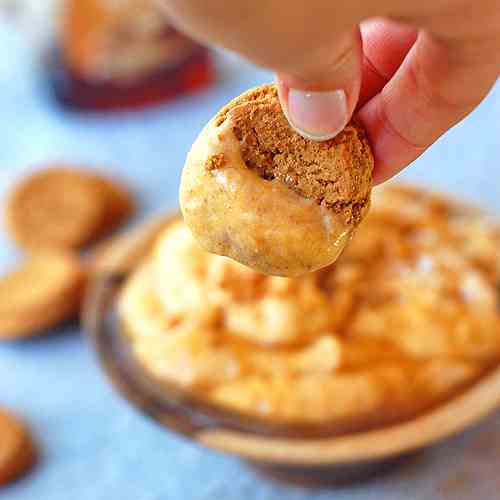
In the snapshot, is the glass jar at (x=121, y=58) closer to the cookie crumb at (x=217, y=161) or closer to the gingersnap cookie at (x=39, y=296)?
the gingersnap cookie at (x=39, y=296)

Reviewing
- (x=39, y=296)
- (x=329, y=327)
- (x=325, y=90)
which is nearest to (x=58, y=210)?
(x=39, y=296)

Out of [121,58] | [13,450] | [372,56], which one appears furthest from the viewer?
[121,58]

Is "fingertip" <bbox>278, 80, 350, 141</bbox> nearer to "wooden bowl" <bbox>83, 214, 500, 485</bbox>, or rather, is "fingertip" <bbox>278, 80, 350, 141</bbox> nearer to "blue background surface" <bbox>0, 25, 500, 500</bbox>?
"wooden bowl" <bbox>83, 214, 500, 485</bbox>

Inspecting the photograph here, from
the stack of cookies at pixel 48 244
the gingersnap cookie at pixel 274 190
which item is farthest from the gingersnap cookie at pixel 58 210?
the gingersnap cookie at pixel 274 190

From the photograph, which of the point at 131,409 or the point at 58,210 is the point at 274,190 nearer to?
the point at 131,409

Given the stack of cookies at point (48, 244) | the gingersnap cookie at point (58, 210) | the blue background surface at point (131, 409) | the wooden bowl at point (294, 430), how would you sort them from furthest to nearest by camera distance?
the gingersnap cookie at point (58, 210), the stack of cookies at point (48, 244), the blue background surface at point (131, 409), the wooden bowl at point (294, 430)

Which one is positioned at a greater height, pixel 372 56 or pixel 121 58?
pixel 372 56

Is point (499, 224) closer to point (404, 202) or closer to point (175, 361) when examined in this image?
point (404, 202)
